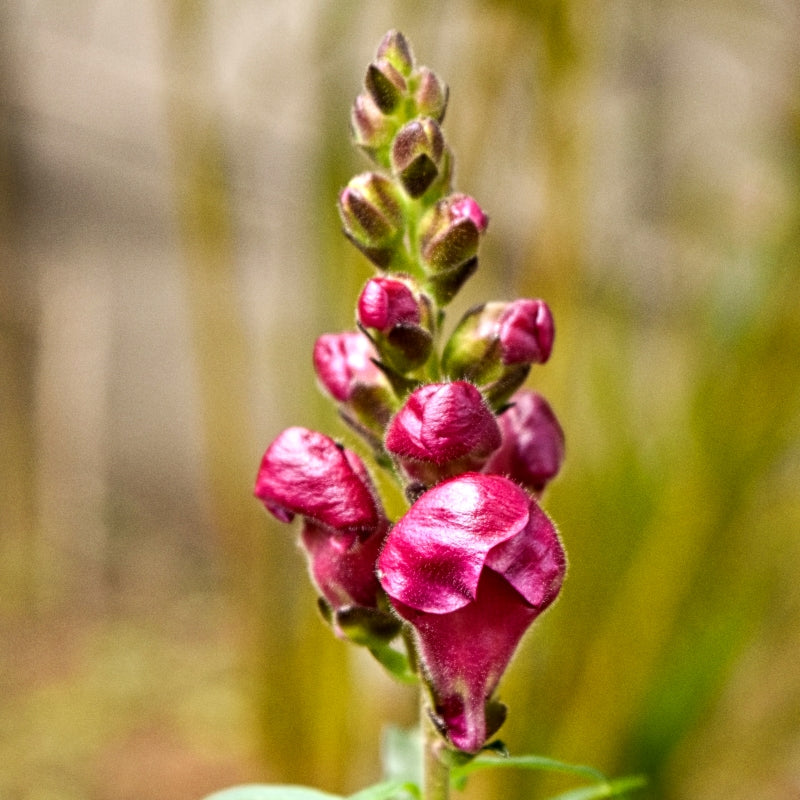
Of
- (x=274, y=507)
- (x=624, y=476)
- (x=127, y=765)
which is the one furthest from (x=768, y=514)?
(x=127, y=765)

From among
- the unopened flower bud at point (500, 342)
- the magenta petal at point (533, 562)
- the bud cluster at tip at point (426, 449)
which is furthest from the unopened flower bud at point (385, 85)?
the magenta petal at point (533, 562)

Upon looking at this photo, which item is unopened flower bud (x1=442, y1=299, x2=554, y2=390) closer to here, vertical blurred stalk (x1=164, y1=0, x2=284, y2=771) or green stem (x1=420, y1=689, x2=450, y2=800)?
green stem (x1=420, y1=689, x2=450, y2=800)

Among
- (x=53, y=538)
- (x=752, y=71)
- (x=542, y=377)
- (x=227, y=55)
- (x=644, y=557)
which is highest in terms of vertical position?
(x=752, y=71)

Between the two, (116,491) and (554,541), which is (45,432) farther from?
(554,541)

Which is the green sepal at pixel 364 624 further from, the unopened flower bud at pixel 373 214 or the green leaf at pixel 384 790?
the unopened flower bud at pixel 373 214

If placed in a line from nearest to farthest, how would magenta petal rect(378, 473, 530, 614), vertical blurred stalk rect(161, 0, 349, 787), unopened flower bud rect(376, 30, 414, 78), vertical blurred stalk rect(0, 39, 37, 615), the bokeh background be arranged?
1. magenta petal rect(378, 473, 530, 614)
2. unopened flower bud rect(376, 30, 414, 78)
3. the bokeh background
4. vertical blurred stalk rect(161, 0, 349, 787)
5. vertical blurred stalk rect(0, 39, 37, 615)

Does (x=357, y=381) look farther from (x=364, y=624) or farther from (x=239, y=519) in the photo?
(x=239, y=519)

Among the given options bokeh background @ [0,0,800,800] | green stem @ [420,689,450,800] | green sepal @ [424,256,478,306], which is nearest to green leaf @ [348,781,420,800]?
green stem @ [420,689,450,800]
